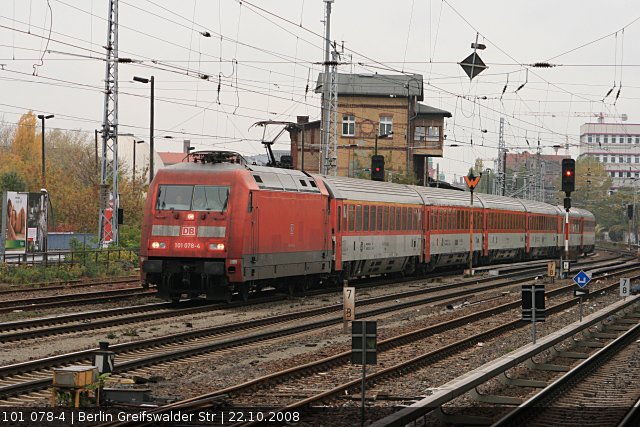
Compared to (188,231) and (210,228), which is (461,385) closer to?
(210,228)

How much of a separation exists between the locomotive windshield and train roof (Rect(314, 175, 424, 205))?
6.59 m

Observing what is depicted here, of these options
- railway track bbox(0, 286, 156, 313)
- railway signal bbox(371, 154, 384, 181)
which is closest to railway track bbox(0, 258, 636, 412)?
railway track bbox(0, 286, 156, 313)

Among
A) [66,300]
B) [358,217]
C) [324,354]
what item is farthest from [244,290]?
[324,354]

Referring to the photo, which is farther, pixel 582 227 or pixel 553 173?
pixel 553 173

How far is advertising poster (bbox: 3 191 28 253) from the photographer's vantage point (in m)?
38.0

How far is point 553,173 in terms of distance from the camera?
19238cm

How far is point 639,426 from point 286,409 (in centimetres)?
417

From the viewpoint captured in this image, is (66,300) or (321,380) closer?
(321,380)

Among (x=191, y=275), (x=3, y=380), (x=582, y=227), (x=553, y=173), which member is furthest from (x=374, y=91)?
(x=553, y=173)

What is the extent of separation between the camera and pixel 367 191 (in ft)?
115

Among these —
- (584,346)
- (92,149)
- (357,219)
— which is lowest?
(584,346)

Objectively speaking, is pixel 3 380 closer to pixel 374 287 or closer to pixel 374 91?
pixel 374 287

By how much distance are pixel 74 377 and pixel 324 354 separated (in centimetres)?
660

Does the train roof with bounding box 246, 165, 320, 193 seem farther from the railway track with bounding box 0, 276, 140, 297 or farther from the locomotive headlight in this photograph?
the railway track with bounding box 0, 276, 140, 297
